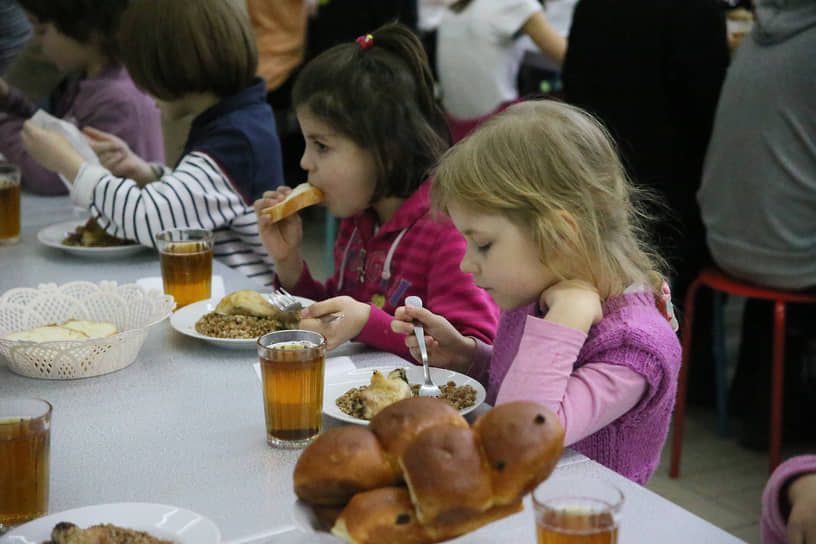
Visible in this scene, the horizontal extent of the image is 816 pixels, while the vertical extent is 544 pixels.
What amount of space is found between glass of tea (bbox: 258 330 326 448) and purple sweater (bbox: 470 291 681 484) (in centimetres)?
29

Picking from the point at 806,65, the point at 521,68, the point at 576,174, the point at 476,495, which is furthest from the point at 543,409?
the point at 521,68

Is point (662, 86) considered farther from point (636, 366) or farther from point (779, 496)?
point (779, 496)

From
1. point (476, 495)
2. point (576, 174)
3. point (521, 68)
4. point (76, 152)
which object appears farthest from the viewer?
point (521, 68)

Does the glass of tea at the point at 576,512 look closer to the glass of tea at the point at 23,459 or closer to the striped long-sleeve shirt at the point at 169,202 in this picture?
the glass of tea at the point at 23,459

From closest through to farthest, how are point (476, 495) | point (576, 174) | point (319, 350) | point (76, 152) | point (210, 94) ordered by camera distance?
point (476, 495) < point (319, 350) < point (576, 174) < point (76, 152) < point (210, 94)

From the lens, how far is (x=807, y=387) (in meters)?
2.67

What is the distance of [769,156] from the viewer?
232 cm

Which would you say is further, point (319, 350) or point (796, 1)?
point (796, 1)

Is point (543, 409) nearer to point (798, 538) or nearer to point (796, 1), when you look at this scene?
point (798, 538)

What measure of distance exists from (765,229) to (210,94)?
4.75ft

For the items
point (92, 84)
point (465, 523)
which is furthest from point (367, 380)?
point (92, 84)

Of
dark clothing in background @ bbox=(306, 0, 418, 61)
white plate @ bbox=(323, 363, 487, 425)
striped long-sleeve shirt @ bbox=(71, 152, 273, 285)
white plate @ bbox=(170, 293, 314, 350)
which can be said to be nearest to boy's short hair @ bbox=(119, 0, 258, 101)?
striped long-sleeve shirt @ bbox=(71, 152, 273, 285)

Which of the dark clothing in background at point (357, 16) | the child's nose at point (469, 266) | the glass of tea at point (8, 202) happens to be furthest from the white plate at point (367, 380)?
the dark clothing in background at point (357, 16)

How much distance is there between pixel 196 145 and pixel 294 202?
0.57 m
